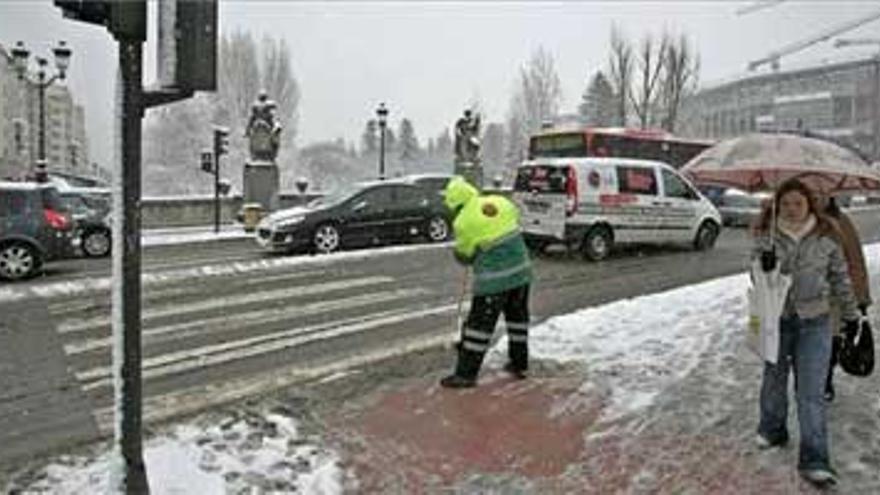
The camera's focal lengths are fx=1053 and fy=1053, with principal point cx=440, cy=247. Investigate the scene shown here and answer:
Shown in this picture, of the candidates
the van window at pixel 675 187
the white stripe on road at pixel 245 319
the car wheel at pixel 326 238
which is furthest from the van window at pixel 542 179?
the white stripe on road at pixel 245 319

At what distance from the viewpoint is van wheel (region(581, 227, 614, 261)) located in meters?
18.0

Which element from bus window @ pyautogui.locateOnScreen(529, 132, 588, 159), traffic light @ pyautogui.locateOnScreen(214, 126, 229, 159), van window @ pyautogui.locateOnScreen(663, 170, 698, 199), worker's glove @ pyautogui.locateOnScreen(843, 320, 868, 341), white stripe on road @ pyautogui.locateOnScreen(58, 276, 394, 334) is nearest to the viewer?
worker's glove @ pyautogui.locateOnScreen(843, 320, 868, 341)

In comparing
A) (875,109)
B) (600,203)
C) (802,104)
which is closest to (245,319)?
(600,203)

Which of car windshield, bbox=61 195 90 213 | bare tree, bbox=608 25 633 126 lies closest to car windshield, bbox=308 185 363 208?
car windshield, bbox=61 195 90 213

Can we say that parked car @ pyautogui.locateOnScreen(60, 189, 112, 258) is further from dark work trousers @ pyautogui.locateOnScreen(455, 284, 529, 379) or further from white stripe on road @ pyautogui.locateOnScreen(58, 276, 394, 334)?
dark work trousers @ pyautogui.locateOnScreen(455, 284, 529, 379)

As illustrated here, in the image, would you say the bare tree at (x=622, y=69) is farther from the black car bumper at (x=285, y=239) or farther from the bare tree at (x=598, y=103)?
the black car bumper at (x=285, y=239)

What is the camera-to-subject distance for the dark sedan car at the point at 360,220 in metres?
20.5

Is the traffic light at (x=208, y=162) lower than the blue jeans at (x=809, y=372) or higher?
higher

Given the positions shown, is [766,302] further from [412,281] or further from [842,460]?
[412,281]

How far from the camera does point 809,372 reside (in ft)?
19.8

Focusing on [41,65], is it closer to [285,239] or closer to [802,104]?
[285,239]

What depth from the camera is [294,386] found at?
877cm

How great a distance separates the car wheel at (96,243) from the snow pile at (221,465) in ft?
47.9

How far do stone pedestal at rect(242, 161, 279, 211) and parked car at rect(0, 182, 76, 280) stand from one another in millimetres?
13856
